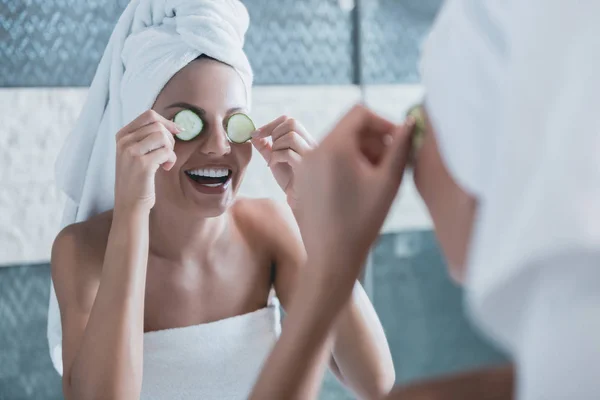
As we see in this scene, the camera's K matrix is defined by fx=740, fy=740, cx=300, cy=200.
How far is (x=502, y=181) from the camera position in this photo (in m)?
0.46

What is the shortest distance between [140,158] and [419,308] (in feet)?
4.89

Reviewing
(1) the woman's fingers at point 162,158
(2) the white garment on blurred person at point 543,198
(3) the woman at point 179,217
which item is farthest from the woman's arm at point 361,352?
(2) the white garment on blurred person at point 543,198

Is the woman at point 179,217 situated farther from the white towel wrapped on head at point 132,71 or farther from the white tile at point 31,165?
the white tile at point 31,165

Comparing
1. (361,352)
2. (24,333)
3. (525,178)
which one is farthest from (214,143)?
(525,178)

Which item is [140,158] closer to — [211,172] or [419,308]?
[211,172]

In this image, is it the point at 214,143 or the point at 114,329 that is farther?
the point at 214,143

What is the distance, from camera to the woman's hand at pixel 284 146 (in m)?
1.33

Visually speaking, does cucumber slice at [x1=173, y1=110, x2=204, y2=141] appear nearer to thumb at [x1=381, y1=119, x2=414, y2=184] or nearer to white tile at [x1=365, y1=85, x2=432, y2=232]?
thumb at [x1=381, y1=119, x2=414, y2=184]

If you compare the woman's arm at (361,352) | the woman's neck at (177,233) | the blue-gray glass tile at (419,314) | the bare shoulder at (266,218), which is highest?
the woman's neck at (177,233)

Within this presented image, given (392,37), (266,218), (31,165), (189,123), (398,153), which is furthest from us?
(392,37)

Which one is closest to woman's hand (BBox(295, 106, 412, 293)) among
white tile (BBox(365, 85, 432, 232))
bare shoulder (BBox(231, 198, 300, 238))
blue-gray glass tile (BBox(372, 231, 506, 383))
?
bare shoulder (BBox(231, 198, 300, 238))

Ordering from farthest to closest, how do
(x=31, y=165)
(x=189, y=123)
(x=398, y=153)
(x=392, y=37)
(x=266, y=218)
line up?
(x=392, y=37)
(x=31, y=165)
(x=266, y=218)
(x=189, y=123)
(x=398, y=153)

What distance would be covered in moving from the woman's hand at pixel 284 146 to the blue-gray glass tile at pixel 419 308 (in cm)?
103

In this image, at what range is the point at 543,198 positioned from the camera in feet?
1.42
